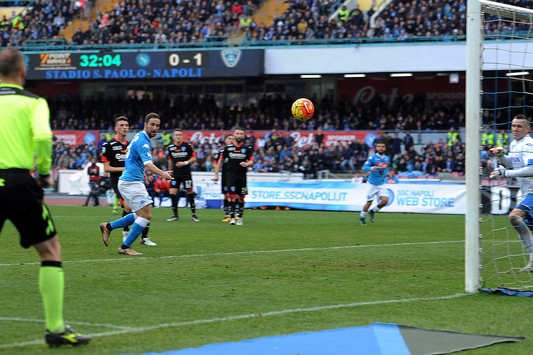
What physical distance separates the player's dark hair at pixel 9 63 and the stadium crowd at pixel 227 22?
30.6 metres

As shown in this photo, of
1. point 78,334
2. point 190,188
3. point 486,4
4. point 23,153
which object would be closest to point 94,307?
point 78,334

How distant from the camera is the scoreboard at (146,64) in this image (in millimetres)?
37156

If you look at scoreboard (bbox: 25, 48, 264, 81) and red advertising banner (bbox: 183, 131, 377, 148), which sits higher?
scoreboard (bbox: 25, 48, 264, 81)

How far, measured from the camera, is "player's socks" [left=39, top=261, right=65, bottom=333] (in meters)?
5.55

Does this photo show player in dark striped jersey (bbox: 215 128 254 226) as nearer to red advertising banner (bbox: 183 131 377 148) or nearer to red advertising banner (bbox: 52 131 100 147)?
red advertising banner (bbox: 183 131 377 148)

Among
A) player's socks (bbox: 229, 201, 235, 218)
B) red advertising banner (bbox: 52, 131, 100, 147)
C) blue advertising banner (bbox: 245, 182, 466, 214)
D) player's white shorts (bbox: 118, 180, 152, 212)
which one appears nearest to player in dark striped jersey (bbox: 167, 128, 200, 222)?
player's socks (bbox: 229, 201, 235, 218)

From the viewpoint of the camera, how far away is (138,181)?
12000 mm

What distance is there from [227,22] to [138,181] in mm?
29219

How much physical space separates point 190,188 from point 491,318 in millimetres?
14281

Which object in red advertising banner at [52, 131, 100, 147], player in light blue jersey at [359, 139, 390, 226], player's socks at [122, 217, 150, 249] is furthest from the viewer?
red advertising banner at [52, 131, 100, 147]

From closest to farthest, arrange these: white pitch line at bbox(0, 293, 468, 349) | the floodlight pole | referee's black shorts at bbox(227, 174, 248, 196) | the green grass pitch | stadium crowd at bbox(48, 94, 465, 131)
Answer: white pitch line at bbox(0, 293, 468, 349) < the green grass pitch < the floodlight pole < referee's black shorts at bbox(227, 174, 248, 196) < stadium crowd at bbox(48, 94, 465, 131)

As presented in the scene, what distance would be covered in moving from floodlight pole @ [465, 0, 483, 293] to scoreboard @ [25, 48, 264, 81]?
29.0m

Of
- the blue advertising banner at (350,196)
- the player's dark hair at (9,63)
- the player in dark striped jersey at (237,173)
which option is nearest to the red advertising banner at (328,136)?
the blue advertising banner at (350,196)

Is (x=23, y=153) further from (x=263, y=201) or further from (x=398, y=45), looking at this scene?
(x=398, y=45)
